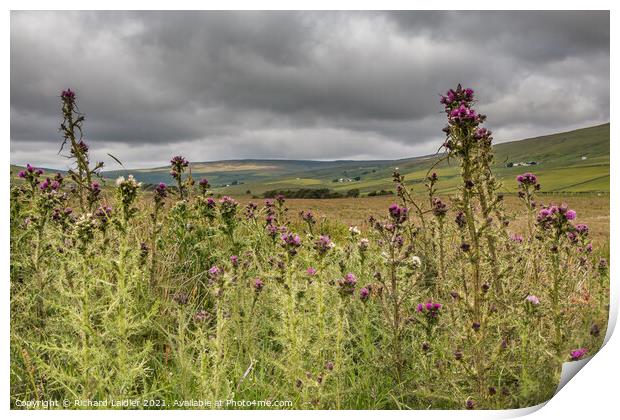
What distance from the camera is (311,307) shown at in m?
2.82

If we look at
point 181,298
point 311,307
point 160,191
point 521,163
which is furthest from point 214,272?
point 521,163

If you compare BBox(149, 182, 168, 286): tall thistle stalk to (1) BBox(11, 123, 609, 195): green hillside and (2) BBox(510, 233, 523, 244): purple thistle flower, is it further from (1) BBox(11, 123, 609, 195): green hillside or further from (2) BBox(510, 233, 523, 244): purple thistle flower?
(2) BBox(510, 233, 523, 244): purple thistle flower

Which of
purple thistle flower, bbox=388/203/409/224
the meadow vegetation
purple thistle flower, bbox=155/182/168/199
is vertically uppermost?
purple thistle flower, bbox=155/182/168/199

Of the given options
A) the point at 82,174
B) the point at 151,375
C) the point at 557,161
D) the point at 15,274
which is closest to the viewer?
the point at 151,375

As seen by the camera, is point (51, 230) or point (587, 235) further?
point (587, 235)

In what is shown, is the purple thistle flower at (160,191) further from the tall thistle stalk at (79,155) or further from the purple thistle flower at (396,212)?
the purple thistle flower at (396,212)

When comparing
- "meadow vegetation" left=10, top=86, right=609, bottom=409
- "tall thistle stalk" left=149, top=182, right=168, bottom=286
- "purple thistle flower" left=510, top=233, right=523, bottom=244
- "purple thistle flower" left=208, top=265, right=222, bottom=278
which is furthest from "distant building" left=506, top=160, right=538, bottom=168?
"tall thistle stalk" left=149, top=182, right=168, bottom=286

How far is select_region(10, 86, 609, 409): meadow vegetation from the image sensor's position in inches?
89.9

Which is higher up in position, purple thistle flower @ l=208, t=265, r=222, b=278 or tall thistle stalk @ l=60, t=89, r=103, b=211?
tall thistle stalk @ l=60, t=89, r=103, b=211

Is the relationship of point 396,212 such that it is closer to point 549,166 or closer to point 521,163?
point 521,163
